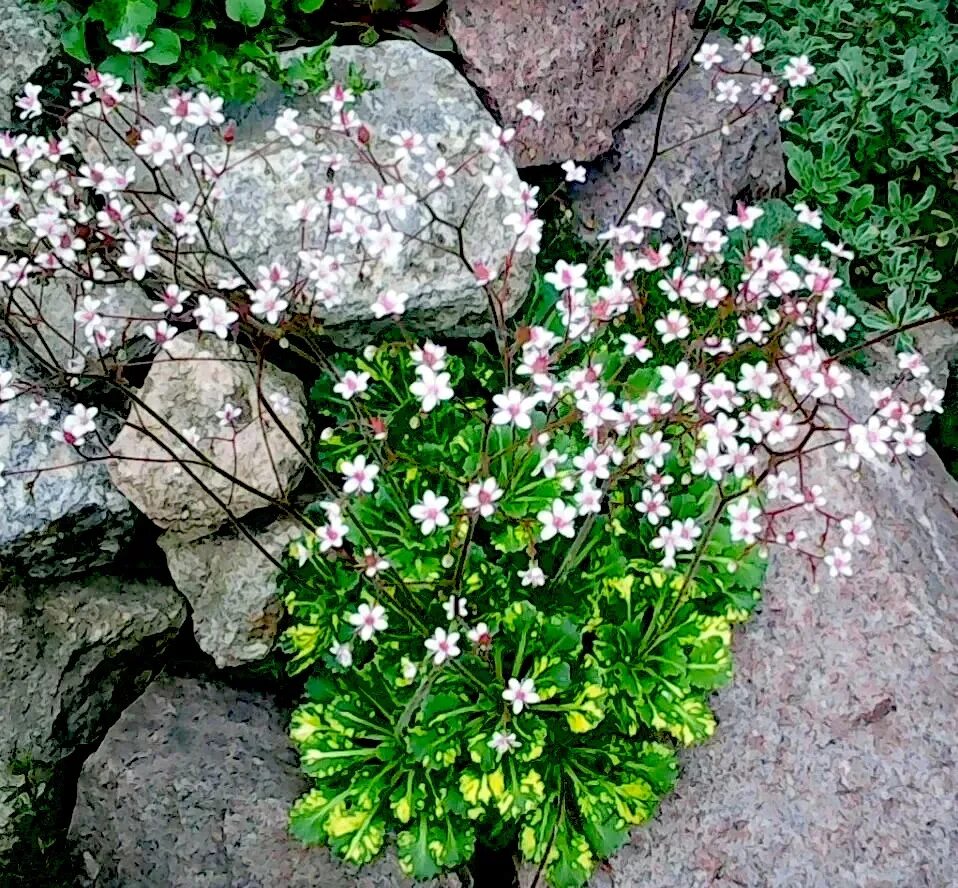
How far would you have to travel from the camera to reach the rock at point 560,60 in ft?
10.7

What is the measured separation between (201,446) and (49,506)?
43 centimetres

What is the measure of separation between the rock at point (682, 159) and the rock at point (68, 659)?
1.87 meters

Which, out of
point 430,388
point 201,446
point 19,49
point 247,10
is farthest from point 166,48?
point 430,388

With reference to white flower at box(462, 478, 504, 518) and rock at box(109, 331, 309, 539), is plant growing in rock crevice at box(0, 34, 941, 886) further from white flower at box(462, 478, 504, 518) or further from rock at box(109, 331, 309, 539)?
white flower at box(462, 478, 504, 518)

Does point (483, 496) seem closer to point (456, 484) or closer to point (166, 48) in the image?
point (456, 484)

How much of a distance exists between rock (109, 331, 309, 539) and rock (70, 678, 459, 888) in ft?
1.79

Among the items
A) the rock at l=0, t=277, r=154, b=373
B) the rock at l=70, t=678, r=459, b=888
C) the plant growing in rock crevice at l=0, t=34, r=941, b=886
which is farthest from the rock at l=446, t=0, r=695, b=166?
the rock at l=70, t=678, r=459, b=888

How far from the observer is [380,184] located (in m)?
2.81

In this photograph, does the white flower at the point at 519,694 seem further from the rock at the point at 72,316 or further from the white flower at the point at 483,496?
the rock at the point at 72,316

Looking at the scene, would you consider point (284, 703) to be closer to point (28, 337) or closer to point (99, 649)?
point (99, 649)

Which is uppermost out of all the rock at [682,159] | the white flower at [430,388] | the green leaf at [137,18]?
the green leaf at [137,18]

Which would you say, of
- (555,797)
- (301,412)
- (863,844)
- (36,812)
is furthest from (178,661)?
(863,844)

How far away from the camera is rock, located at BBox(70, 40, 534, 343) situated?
2846mm

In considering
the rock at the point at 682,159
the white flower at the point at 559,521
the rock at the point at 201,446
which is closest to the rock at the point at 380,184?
the rock at the point at 201,446
